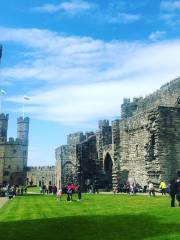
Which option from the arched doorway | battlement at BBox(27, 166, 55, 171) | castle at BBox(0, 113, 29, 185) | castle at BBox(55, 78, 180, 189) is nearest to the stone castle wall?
battlement at BBox(27, 166, 55, 171)

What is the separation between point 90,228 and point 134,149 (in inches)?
1091

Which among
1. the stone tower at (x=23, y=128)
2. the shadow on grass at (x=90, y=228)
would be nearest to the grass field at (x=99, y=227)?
the shadow on grass at (x=90, y=228)

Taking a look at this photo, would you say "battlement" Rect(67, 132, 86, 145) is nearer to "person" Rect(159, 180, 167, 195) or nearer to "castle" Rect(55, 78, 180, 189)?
"castle" Rect(55, 78, 180, 189)

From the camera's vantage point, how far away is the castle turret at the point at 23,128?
11956cm

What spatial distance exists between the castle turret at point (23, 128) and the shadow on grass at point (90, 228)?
10404 centimetres

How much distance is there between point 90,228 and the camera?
1379 centimetres

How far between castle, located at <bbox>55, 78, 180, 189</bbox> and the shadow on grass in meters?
17.8

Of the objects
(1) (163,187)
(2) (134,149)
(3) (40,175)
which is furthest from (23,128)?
(1) (163,187)

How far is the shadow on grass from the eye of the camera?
12.4 metres

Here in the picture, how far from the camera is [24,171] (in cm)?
9525

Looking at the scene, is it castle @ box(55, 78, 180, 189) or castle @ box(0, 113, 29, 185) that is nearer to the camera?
castle @ box(55, 78, 180, 189)

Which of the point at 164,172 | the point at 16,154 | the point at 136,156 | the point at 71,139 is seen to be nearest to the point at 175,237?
the point at 164,172

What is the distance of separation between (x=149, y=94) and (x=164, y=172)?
20.1 meters

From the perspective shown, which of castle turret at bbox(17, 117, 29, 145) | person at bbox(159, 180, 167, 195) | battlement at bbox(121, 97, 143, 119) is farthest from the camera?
castle turret at bbox(17, 117, 29, 145)
